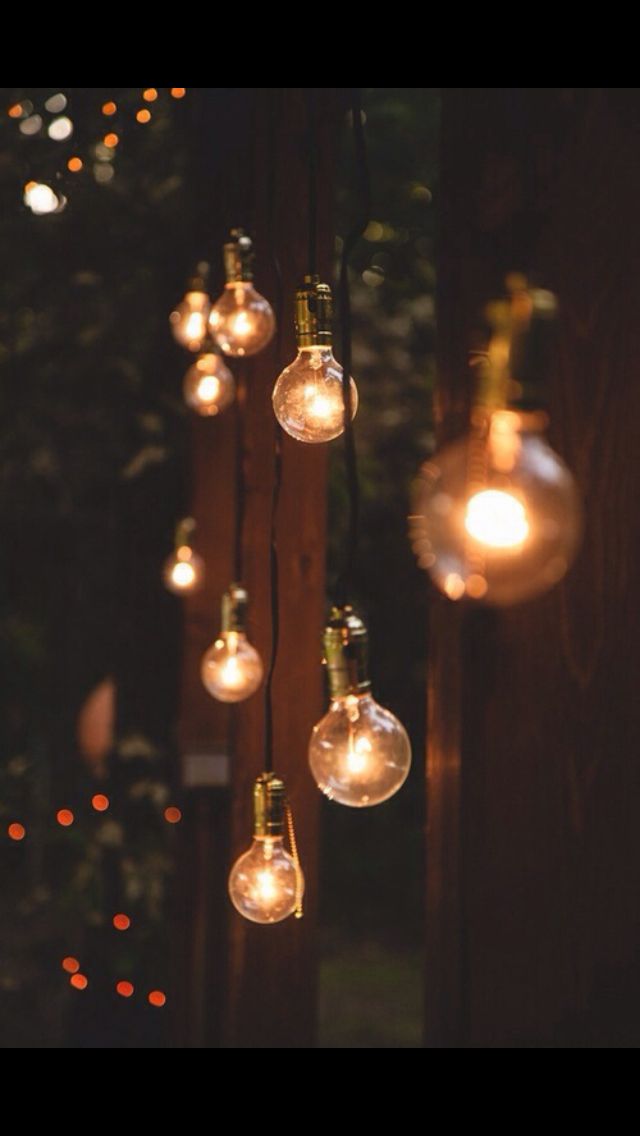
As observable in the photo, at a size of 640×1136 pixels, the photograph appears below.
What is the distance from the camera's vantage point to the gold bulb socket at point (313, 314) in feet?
6.16

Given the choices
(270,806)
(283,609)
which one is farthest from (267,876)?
(283,609)

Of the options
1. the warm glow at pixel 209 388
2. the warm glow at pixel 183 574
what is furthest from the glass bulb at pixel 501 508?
the warm glow at pixel 183 574

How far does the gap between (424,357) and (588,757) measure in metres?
5.86

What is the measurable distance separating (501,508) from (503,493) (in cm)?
2

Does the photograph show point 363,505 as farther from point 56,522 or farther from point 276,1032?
point 276,1032

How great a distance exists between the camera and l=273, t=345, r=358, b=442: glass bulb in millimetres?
1806

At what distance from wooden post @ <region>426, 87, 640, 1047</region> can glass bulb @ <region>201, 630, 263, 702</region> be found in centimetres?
84

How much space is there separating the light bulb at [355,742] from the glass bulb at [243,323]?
3.41ft

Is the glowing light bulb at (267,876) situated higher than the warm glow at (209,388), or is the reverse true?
the warm glow at (209,388)

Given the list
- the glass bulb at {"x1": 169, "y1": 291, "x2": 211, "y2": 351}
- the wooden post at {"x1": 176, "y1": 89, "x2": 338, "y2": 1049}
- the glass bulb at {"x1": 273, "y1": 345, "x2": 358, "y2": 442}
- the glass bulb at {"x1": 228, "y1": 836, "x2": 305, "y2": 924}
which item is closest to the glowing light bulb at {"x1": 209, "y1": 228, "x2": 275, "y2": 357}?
the wooden post at {"x1": 176, "y1": 89, "x2": 338, "y2": 1049}

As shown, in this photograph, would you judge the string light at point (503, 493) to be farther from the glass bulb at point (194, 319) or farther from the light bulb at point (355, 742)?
the glass bulb at point (194, 319)

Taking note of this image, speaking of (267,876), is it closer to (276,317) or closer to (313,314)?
(313,314)
